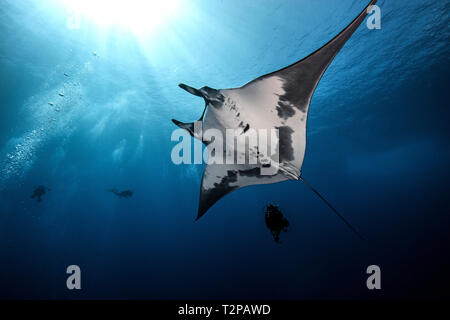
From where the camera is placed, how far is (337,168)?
1238 inches

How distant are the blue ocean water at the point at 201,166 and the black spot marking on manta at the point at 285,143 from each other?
23.7 feet

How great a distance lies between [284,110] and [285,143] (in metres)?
0.61

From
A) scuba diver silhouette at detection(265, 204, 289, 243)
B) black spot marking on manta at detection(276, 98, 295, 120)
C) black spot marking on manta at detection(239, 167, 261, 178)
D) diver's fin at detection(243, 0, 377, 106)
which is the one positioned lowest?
scuba diver silhouette at detection(265, 204, 289, 243)

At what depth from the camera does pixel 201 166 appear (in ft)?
92.9

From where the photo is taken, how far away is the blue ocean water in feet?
29.4

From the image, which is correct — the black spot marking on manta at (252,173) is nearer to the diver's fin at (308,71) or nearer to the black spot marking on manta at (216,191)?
the black spot marking on manta at (216,191)

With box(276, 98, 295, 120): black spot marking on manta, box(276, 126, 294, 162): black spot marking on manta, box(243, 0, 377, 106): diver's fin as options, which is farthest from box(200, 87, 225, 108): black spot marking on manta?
box(276, 126, 294, 162): black spot marking on manta

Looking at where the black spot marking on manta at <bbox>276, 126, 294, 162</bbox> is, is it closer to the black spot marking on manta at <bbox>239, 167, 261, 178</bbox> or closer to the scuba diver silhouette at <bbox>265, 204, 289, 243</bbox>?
the black spot marking on manta at <bbox>239, 167, 261, 178</bbox>

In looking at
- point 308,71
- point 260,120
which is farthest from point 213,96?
point 308,71

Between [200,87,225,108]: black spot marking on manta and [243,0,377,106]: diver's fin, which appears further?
[200,87,225,108]: black spot marking on manta

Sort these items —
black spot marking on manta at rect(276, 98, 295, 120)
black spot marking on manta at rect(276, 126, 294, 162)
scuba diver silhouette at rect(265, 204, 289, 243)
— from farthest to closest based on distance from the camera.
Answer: scuba diver silhouette at rect(265, 204, 289, 243) < black spot marking on manta at rect(276, 126, 294, 162) < black spot marking on manta at rect(276, 98, 295, 120)

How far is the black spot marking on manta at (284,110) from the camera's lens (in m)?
2.72

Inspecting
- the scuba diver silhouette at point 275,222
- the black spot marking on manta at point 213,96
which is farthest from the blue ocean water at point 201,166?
the scuba diver silhouette at point 275,222

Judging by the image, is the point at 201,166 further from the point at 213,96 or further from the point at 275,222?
the point at 213,96
